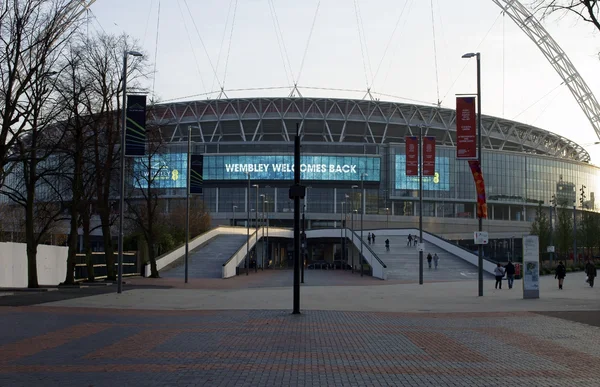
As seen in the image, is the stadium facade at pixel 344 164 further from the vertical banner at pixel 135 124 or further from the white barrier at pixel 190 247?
the vertical banner at pixel 135 124

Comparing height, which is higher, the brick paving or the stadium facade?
the stadium facade

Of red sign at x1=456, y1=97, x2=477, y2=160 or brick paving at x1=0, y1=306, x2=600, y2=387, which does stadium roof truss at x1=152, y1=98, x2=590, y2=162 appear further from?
brick paving at x1=0, y1=306, x2=600, y2=387

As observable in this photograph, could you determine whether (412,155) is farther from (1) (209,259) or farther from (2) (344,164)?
(2) (344,164)

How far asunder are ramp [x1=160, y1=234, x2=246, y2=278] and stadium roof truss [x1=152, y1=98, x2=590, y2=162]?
168ft

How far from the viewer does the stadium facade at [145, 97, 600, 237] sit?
423ft

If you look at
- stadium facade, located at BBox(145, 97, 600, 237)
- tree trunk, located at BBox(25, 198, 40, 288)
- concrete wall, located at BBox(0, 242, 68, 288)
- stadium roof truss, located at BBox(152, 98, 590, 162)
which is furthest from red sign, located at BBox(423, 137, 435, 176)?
stadium roof truss, located at BBox(152, 98, 590, 162)

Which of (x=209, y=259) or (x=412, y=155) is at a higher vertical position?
(x=412, y=155)

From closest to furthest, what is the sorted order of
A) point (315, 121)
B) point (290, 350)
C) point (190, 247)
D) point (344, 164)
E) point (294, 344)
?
point (290, 350), point (294, 344), point (190, 247), point (344, 164), point (315, 121)

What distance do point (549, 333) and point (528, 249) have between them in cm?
1480

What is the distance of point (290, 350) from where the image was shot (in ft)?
45.9

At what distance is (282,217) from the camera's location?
127438 mm

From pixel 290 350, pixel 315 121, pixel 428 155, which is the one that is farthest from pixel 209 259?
pixel 315 121

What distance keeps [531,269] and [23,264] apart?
1114 inches

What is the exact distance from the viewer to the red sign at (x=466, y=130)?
3372cm
